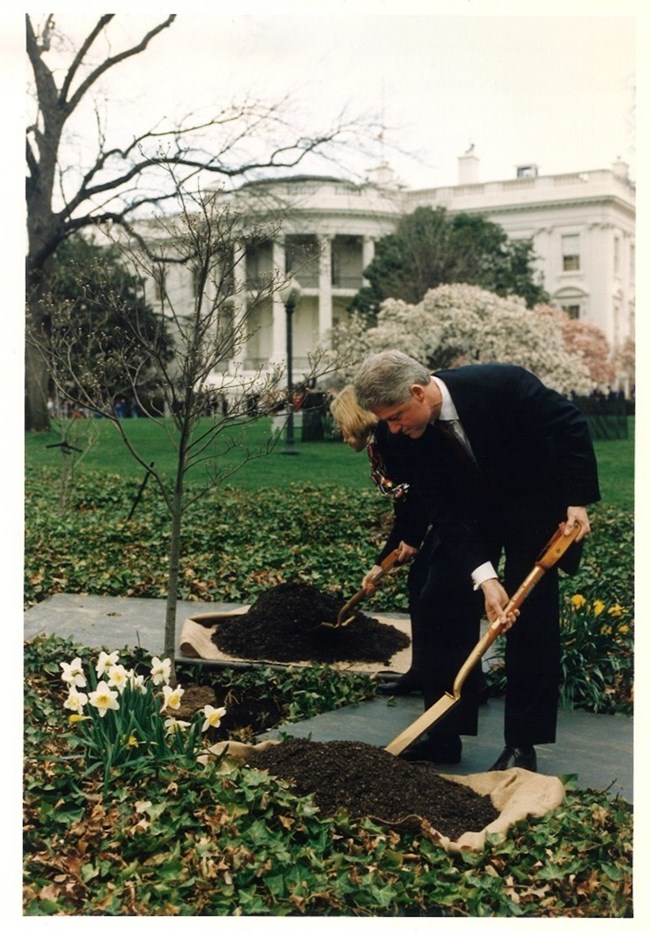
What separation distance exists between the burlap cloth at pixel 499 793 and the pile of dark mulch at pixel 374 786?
4 cm

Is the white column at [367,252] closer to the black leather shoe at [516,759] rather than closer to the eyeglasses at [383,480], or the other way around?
the eyeglasses at [383,480]

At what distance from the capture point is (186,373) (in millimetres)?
5012

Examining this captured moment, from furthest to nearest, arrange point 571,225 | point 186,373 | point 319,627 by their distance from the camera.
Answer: point 571,225
point 319,627
point 186,373

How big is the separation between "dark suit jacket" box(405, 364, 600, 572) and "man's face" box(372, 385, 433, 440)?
137mm

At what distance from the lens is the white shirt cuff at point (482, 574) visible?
3828mm

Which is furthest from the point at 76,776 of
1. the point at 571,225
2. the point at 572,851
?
the point at 571,225

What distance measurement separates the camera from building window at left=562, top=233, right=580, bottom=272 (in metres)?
31.3

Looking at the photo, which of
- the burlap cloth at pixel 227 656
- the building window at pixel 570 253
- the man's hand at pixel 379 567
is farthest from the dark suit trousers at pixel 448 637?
the building window at pixel 570 253

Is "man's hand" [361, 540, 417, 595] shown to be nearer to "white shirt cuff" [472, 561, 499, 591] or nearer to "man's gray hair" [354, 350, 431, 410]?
"white shirt cuff" [472, 561, 499, 591]

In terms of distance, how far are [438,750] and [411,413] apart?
1.35 m

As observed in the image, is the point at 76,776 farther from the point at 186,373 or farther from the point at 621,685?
the point at 621,685

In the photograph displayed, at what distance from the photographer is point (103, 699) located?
367cm

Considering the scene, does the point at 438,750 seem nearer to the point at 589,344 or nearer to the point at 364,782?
the point at 364,782

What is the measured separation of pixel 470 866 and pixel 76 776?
1371 millimetres
